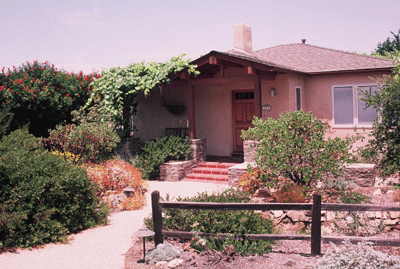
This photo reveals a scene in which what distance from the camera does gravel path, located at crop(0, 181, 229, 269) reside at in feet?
18.0

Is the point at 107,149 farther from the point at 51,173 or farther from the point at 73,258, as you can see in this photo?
the point at 73,258

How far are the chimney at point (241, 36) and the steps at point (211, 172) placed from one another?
5.57 metres

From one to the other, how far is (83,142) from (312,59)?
9.96 metres

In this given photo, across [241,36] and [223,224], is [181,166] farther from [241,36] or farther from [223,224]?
[223,224]

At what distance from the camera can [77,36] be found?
601 inches

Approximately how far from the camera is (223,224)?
571 cm

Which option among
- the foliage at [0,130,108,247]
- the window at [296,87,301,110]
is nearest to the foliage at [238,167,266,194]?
the foliage at [0,130,108,247]

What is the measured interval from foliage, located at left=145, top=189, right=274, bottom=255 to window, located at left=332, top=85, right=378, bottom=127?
848 cm

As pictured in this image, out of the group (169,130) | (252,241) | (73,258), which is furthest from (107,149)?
(252,241)

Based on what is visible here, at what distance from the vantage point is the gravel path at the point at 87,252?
5.48m

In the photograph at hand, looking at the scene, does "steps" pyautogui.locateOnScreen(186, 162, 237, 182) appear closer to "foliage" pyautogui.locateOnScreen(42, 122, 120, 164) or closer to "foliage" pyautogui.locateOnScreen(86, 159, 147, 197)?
"foliage" pyautogui.locateOnScreen(86, 159, 147, 197)

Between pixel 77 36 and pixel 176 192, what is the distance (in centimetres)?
882

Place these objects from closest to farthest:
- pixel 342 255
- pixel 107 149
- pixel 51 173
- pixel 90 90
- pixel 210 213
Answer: pixel 342 255 < pixel 210 213 < pixel 51 173 < pixel 107 149 < pixel 90 90

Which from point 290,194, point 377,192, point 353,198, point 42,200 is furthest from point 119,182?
point 377,192
